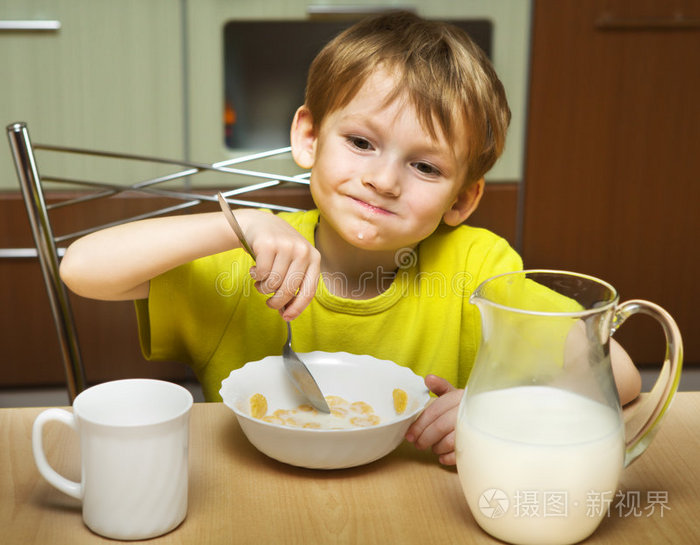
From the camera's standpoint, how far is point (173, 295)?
0.91 m

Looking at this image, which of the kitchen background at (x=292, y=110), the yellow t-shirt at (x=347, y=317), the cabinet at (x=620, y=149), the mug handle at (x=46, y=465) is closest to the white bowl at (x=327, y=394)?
the mug handle at (x=46, y=465)

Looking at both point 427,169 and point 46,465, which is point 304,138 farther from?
point 46,465

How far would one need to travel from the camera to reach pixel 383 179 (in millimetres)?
853

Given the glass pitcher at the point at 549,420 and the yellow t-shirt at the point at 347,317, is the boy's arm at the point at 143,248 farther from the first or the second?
the glass pitcher at the point at 549,420

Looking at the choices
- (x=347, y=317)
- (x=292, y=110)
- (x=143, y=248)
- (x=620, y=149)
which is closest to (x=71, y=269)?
(x=143, y=248)

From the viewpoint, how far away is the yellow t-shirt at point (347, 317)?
952 mm

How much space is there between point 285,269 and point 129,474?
26 centimetres

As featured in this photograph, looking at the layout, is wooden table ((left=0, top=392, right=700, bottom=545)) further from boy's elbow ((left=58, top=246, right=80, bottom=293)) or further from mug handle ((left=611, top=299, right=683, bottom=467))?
boy's elbow ((left=58, top=246, right=80, bottom=293))

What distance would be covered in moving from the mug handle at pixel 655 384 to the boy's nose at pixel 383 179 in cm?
37

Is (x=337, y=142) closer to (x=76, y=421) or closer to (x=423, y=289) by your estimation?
(x=423, y=289)

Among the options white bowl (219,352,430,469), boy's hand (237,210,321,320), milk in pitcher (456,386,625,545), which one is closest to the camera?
milk in pitcher (456,386,625,545)

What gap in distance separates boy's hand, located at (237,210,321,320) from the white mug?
0.58ft

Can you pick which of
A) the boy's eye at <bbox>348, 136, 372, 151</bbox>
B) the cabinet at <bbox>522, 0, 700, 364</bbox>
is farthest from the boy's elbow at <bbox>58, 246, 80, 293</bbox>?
the cabinet at <bbox>522, 0, 700, 364</bbox>

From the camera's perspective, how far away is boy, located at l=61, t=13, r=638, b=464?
81 centimetres
